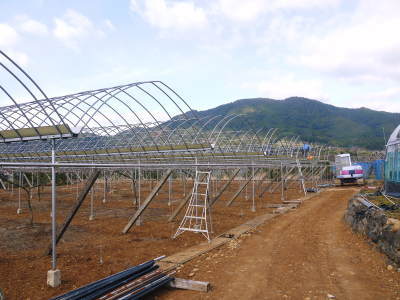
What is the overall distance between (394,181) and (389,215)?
19.7ft

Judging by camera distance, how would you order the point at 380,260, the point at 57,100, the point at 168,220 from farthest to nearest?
the point at 168,220
the point at 57,100
the point at 380,260

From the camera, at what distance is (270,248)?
929 centimetres

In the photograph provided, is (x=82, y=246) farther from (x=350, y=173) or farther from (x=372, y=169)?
(x=372, y=169)

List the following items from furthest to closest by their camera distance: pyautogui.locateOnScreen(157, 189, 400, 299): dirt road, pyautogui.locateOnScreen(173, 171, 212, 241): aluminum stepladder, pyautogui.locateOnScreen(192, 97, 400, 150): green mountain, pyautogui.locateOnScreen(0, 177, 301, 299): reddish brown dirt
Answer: pyautogui.locateOnScreen(192, 97, 400, 150): green mountain, pyautogui.locateOnScreen(173, 171, 212, 241): aluminum stepladder, pyautogui.locateOnScreen(0, 177, 301, 299): reddish brown dirt, pyautogui.locateOnScreen(157, 189, 400, 299): dirt road

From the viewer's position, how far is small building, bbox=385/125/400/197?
540 inches

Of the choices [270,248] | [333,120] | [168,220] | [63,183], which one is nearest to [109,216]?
[168,220]

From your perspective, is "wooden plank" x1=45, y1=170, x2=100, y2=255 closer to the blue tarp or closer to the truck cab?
the truck cab

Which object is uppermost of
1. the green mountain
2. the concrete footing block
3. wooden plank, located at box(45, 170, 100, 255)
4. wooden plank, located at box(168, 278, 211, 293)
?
the green mountain

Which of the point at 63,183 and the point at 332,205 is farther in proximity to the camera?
the point at 63,183

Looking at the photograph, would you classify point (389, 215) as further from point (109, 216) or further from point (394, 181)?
point (109, 216)

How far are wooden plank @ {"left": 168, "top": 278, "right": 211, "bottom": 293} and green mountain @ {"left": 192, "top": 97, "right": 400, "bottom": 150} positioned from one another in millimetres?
92551

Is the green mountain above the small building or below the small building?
above

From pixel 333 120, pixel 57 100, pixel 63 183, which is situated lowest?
pixel 63 183

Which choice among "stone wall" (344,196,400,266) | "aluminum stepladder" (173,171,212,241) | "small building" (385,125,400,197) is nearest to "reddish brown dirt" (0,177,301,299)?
"aluminum stepladder" (173,171,212,241)
